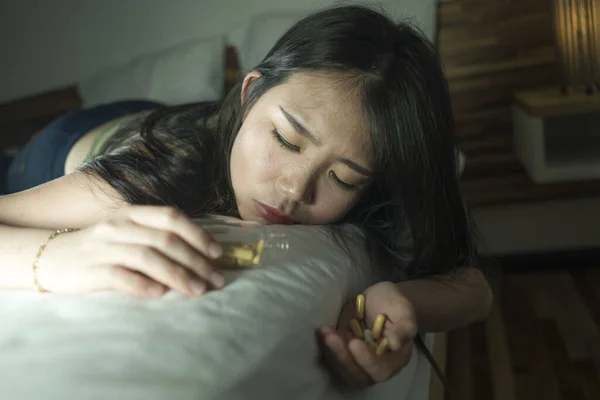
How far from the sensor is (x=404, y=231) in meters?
0.94

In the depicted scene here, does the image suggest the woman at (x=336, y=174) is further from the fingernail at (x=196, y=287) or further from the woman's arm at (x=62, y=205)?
the fingernail at (x=196, y=287)

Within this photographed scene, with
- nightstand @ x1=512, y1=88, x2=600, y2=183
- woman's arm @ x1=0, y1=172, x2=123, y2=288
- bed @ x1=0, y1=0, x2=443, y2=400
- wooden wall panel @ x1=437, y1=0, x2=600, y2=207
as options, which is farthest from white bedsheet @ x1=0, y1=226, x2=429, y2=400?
wooden wall panel @ x1=437, y1=0, x2=600, y2=207

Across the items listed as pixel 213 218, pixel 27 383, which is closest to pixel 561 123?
pixel 213 218

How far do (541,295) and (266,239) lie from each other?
113 centimetres

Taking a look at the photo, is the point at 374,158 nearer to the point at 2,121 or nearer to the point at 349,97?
the point at 349,97

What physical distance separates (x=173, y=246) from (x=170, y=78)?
3.93 feet

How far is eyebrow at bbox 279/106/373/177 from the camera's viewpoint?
804mm

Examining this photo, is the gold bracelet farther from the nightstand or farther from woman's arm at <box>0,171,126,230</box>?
the nightstand

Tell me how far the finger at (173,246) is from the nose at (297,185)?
258 mm

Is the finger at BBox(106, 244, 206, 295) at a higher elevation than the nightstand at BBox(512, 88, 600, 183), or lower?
higher

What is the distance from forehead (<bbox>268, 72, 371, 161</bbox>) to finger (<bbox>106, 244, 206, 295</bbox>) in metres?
0.32

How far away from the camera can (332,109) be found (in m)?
0.81

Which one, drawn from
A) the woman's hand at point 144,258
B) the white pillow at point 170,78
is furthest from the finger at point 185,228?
the white pillow at point 170,78

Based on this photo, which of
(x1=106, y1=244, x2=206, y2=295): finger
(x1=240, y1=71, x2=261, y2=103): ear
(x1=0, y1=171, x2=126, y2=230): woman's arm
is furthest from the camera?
(x1=240, y1=71, x2=261, y2=103): ear
